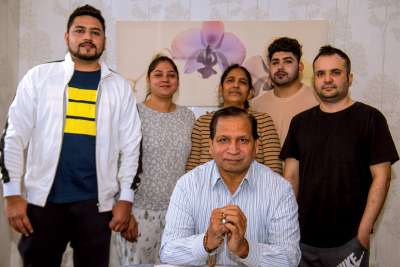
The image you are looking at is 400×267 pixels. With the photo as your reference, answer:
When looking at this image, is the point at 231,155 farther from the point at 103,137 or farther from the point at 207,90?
the point at 207,90

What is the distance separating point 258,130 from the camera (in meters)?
2.44

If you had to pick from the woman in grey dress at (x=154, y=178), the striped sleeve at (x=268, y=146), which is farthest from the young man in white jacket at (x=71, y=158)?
the striped sleeve at (x=268, y=146)

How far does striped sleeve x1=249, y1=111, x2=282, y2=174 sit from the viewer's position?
2.41 metres

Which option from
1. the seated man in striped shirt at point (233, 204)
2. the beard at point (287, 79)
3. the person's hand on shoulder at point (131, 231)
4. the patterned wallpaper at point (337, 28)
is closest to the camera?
the seated man in striped shirt at point (233, 204)

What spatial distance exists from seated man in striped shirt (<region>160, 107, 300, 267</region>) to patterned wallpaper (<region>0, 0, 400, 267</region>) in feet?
6.44

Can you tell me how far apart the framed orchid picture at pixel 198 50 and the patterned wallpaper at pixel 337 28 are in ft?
0.26

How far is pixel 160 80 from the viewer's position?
256 cm

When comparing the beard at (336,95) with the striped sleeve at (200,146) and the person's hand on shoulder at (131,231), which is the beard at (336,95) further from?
the person's hand on shoulder at (131,231)

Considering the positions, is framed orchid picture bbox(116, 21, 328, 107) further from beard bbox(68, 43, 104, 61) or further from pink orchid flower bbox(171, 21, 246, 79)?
beard bbox(68, 43, 104, 61)

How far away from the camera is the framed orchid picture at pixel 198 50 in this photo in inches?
136

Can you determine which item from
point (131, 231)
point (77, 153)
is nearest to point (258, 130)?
point (131, 231)

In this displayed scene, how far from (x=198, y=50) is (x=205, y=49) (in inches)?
2.2

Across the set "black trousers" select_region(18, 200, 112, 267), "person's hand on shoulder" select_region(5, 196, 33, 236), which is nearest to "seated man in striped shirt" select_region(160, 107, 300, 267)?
"black trousers" select_region(18, 200, 112, 267)

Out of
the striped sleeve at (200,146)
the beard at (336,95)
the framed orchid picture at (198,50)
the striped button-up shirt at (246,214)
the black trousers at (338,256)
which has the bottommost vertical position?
the black trousers at (338,256)
